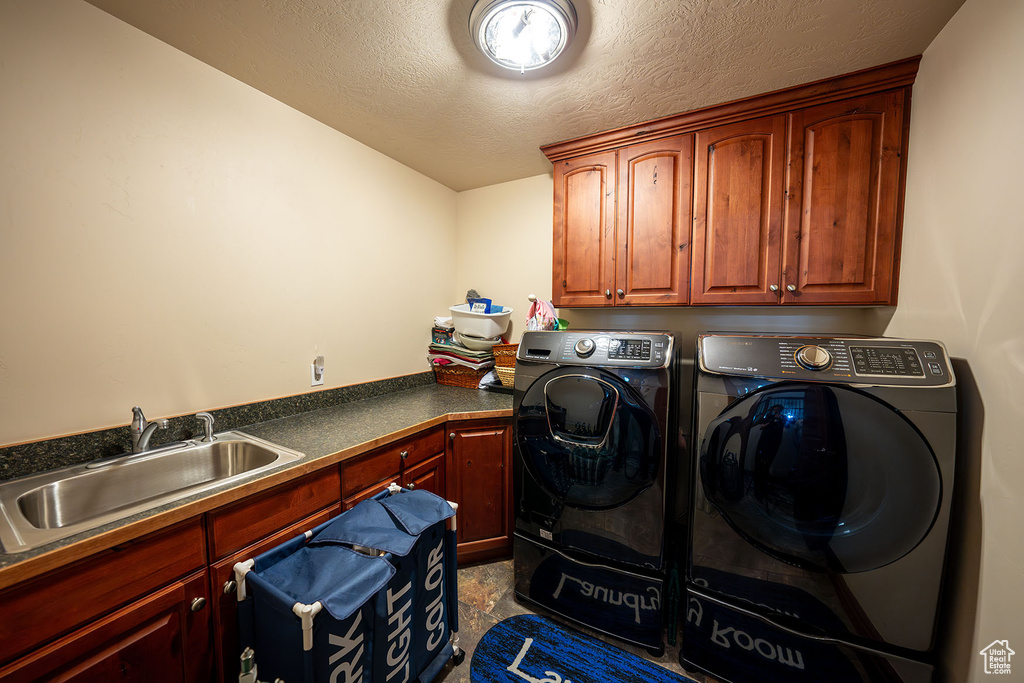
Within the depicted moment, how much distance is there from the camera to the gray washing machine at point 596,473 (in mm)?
1382

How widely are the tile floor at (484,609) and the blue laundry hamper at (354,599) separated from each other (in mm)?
115

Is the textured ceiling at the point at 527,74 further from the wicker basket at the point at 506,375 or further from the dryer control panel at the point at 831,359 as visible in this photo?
the wicker basket at the point at 506,375

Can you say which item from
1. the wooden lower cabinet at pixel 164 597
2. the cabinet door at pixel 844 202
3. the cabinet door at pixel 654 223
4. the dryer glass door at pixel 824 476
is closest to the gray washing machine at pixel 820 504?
the dryer glass door at pixel 824 476

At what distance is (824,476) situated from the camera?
1.13m

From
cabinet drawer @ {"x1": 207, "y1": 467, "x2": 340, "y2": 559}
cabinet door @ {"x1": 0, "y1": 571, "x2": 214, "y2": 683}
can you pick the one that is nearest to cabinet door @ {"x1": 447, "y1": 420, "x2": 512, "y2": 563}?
cabinet drawer @ {"x1": 207, "y1": 467, "x2": 340, "y2": 559}

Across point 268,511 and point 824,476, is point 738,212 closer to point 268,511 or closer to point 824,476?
point 824,476

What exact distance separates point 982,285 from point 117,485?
279 centimetres

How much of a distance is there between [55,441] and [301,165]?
1.43 metres

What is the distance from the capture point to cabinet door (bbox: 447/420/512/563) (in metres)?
1.87

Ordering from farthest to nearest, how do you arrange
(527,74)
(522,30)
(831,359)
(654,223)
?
(654,223) → (527,74) → (522,30) → (831,359)

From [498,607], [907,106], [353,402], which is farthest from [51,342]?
[907,106]

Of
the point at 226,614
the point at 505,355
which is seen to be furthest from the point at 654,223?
the point at 226,614

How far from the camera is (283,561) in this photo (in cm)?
107

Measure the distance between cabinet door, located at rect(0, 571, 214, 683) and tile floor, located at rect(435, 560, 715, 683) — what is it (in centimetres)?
81
